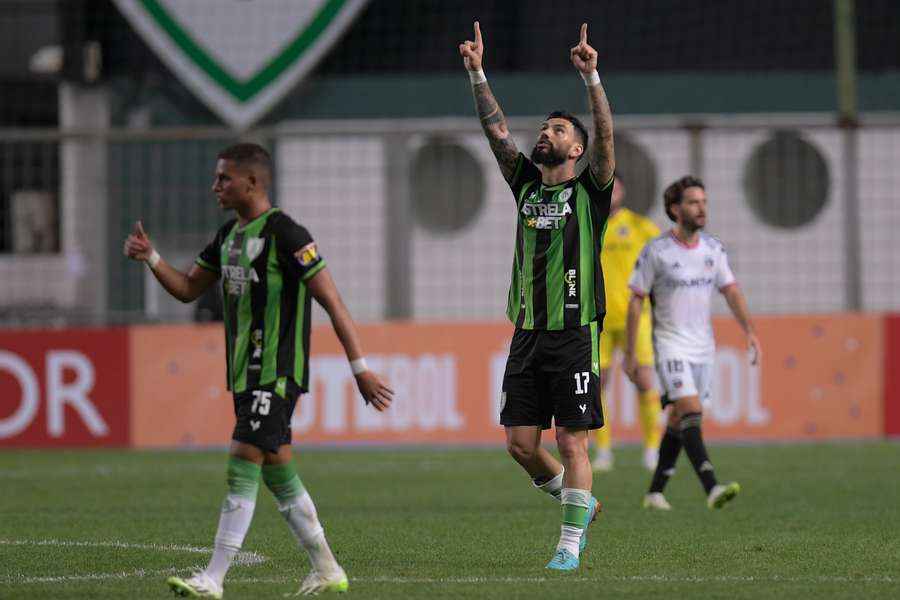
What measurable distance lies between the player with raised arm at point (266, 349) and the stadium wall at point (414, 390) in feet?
29.9

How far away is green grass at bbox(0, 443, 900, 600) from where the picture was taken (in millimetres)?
6906

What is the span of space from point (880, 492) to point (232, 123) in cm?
1127

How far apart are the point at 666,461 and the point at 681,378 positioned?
551 millimetres

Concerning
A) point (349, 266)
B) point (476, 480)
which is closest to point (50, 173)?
point (349, 266)

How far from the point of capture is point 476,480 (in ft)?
41.3

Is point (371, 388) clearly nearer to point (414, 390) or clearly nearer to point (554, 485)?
point (554, 485)

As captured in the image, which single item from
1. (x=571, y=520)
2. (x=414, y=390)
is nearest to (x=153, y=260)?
(x=571, y=520)

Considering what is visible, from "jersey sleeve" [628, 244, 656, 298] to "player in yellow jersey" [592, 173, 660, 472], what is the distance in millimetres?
2713

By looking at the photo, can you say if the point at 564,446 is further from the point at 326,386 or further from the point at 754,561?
the point at 326,386

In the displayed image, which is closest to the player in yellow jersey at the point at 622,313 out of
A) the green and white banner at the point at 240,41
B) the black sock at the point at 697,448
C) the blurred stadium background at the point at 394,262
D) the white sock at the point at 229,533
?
the blurred stadium background at the point at 394,262

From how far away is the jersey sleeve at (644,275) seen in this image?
1031cm

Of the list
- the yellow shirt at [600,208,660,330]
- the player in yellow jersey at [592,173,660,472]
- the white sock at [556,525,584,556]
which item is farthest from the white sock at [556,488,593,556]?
the yellow shirt at [600,208,660,330]

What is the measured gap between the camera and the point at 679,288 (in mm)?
10297

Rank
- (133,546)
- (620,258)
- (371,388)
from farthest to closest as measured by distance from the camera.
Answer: (620,258) < (133,546) < (371,388)
